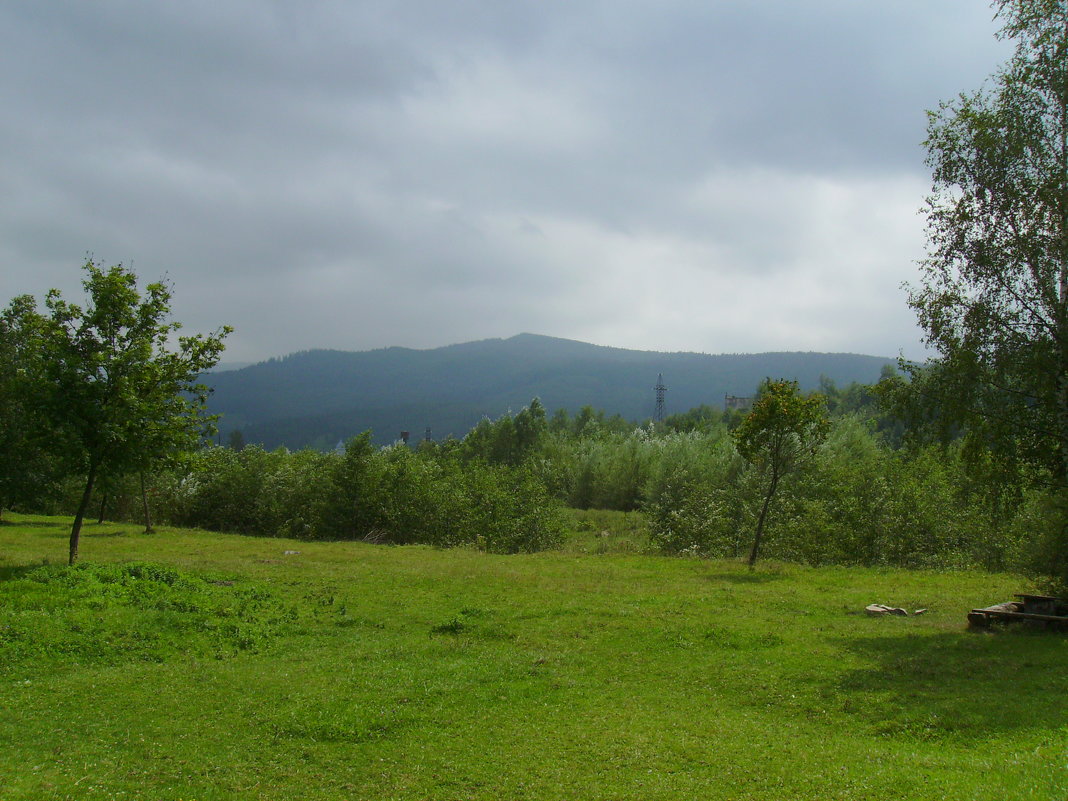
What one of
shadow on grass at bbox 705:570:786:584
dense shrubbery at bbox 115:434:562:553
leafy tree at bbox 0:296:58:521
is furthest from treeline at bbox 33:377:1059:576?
shadow on grass at bbox 705:570:786:584

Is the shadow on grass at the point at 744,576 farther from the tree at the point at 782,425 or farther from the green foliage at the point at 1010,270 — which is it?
the green foliage at the point at 1010,270

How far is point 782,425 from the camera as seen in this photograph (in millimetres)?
28000

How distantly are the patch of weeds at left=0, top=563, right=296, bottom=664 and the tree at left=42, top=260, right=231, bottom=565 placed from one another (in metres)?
4.71

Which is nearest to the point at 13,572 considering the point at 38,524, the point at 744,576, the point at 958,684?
the point at 958,684

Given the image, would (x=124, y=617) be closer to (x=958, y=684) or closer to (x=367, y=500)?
(x=958, y=684)

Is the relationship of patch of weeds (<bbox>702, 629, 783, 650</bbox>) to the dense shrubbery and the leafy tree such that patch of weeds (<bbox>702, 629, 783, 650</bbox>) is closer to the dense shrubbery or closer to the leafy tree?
the leafy tree

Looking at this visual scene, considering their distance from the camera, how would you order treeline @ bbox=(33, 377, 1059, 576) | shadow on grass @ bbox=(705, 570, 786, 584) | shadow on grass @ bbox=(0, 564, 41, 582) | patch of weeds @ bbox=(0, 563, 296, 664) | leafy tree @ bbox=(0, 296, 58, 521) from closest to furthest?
patch of weeds @ bbox=(0, 563, 296, 664)
shadow on grass @ bbox=(0, 564, 41, 582)
leafy tree @ bbox=(0, 296, 58, 521)
shadow on grass @ bbox=(705, 570, 786, 584)
treeline @ bbox=(33, 377, 1059, 576)

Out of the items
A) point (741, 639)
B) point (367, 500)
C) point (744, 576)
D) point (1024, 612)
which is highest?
Result: point (1024, 612)

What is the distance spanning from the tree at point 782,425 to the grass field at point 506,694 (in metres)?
8.19

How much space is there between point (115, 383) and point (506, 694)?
16.9 m

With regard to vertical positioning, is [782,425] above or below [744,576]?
above

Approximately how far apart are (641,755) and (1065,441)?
1401 cm

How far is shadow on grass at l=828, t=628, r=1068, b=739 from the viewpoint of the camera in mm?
10039

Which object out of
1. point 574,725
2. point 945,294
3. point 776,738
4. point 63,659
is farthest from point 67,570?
point 945,294
